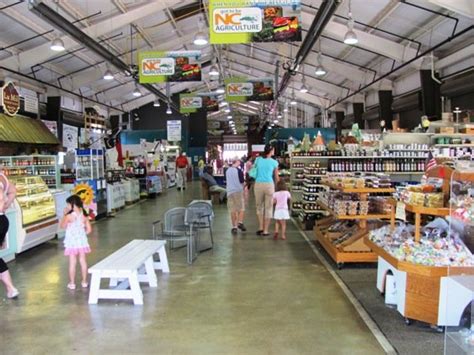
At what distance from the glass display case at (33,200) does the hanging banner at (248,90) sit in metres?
9.19

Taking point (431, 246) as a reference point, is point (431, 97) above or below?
above

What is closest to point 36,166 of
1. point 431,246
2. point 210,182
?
point 210,182

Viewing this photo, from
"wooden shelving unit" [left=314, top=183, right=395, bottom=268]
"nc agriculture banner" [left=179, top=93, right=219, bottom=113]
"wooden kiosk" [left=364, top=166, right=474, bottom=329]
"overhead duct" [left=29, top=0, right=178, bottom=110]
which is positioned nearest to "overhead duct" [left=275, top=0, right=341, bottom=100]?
"wooden shelving unit" [left=314, top=183, right=395, bottom=268]

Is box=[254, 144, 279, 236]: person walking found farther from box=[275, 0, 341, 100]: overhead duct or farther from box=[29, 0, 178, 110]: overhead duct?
box=[29, 0, 178, 110]: overhead duct

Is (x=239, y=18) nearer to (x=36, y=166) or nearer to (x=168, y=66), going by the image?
(x=168, y=66)

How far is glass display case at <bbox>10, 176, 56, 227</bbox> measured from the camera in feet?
23.3

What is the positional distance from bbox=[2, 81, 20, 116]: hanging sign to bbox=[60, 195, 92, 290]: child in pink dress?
7.45 meters

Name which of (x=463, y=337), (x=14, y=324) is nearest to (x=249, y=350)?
(x=463, y=337)

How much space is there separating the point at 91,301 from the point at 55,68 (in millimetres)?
13377

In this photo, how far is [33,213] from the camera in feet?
24.1

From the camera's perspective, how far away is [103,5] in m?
11.5

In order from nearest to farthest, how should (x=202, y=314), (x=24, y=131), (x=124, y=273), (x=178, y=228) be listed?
1. (x=202, y=314)
2. (x=124, y=273)
3. (x=178, y=228)
4. (x=24, y=131)

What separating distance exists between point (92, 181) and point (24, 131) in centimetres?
408

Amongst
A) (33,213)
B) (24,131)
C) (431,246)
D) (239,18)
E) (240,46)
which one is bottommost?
(33,213)
